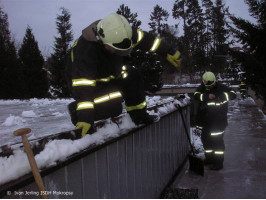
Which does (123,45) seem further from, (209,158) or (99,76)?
(209,158)

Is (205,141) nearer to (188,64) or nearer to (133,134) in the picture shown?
(133,134)

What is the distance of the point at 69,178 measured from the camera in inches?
58.1

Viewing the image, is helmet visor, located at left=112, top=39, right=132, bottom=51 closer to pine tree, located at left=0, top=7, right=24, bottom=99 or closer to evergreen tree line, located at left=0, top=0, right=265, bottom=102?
evergreen tree line, located at left=0, top=0, right=265, bottom=102

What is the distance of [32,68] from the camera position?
22.5 meters

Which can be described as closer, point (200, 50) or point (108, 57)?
point (108, 57)

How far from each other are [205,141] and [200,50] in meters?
38.3

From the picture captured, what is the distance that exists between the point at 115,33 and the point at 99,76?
56 cm

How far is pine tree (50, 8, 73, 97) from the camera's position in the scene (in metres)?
25.3

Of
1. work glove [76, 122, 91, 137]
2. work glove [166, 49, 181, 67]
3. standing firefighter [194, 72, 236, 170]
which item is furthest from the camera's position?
standing firefighter [194, 72, 236, 170]

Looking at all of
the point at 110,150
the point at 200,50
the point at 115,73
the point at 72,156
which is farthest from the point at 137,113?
the point at 200,50

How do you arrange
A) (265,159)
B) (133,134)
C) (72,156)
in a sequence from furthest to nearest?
(265,159) → (133,134) → (72,156)

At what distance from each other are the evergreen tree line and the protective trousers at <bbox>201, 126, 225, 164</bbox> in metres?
2.06

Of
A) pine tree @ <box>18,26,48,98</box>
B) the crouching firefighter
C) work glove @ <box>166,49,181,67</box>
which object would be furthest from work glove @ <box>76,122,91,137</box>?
pine tree @ <box>18,26,48,98</box>

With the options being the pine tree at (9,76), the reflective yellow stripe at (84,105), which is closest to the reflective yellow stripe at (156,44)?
the reflective yellow stripe at (84,105)
